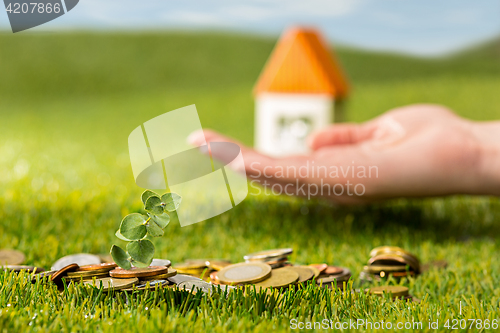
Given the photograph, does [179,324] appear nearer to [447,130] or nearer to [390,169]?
[390,169]

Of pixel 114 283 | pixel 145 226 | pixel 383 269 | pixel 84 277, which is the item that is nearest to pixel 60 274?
pixel 84 277

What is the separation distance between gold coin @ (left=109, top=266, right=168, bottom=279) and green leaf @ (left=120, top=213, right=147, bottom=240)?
0.09m

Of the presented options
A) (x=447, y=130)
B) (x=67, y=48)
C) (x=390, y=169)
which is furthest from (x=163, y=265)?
(x=67, y=48)

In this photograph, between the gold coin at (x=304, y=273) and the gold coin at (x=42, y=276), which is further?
the gold coin at (x=304, y=273)

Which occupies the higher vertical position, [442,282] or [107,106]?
[107,106]

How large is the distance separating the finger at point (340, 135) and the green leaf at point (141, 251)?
65.8 inches

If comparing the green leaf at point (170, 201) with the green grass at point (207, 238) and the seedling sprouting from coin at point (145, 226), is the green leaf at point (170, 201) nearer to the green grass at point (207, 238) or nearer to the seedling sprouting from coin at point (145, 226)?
the seedling sprouting from coin at point (145, 226)

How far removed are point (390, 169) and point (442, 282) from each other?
0.64 meters

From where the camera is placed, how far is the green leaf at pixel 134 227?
43.4 inches

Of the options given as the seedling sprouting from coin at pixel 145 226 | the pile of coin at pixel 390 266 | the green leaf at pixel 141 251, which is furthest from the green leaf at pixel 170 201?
the pile of coin at pixel 390 266

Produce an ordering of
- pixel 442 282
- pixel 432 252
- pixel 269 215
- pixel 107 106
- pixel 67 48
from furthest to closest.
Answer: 1. pixel 67 48
2. pixel 107 106
3. pixel 269 215
4. pixel 432 252
5. pixel 442 282

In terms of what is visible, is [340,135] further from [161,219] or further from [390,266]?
[161,219]

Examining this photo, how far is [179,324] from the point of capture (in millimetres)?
989

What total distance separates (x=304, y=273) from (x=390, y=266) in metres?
0.38
